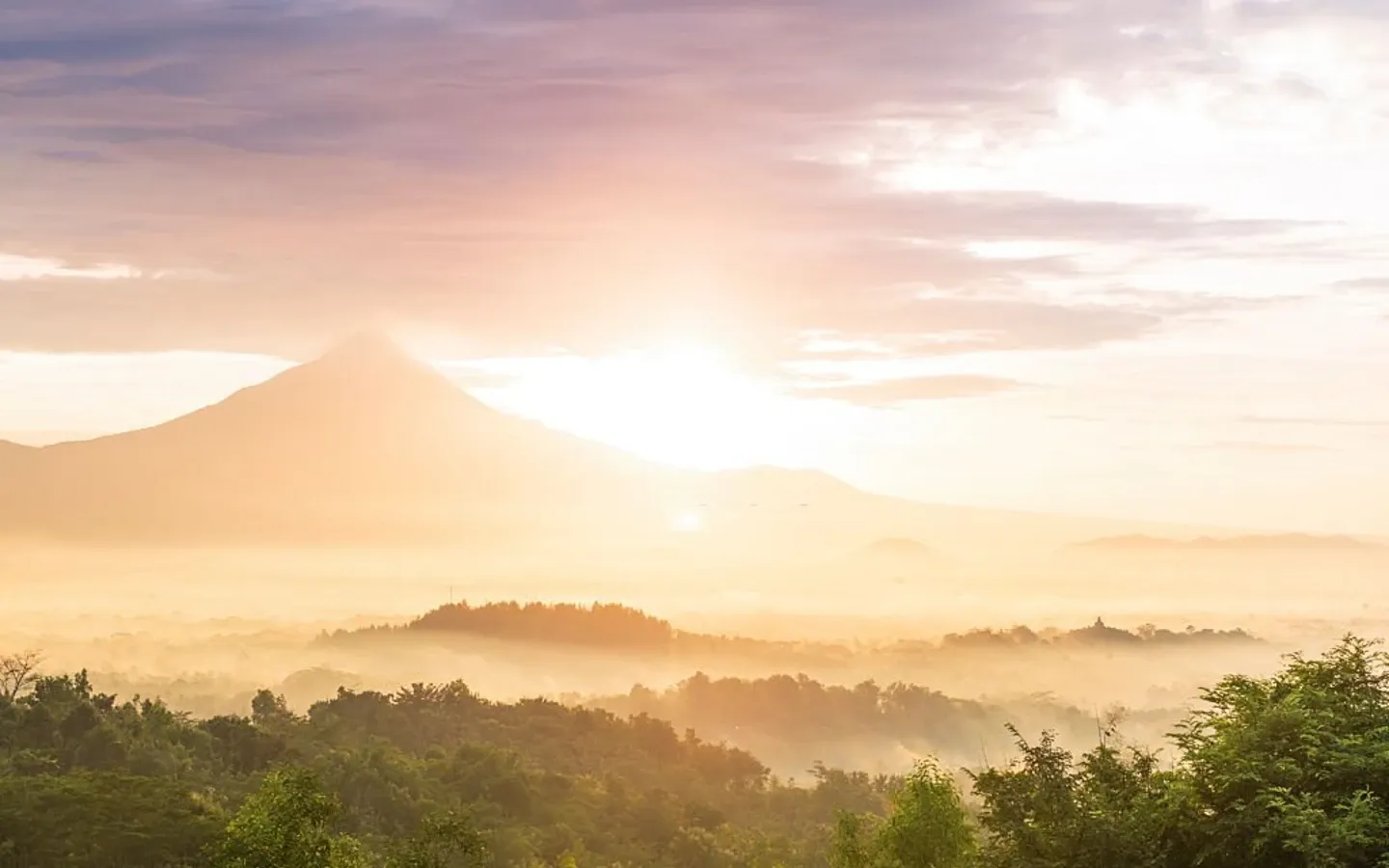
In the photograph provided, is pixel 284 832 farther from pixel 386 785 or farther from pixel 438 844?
pixel 386 785

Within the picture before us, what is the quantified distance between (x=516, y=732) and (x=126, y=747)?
8403 centimetres

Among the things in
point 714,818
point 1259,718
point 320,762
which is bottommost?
point 714,818

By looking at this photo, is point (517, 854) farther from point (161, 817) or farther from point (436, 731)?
point (436, 731)

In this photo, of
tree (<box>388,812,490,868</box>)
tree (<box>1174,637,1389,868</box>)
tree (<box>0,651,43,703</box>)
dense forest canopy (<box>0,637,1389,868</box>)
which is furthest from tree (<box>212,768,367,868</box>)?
tree (<box>0,651,43,703</box>)

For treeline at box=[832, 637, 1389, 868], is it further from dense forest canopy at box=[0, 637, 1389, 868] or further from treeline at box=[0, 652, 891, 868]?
treeline at box=[0, 652, 891, 868]

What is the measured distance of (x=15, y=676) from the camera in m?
114

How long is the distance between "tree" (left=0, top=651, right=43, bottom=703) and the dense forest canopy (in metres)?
0.39

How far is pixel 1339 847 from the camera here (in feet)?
134

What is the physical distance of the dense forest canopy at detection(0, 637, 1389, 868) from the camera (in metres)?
44.6

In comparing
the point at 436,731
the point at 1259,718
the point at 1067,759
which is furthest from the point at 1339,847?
the point at 436,731

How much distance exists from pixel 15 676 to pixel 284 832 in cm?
7687

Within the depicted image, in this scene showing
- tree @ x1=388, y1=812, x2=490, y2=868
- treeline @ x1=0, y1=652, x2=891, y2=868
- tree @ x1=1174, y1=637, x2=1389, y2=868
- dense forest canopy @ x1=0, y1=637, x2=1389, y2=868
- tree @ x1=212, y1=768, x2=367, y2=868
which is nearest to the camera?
tree @ x1=1174, y1=637, x2=1389, y2=868

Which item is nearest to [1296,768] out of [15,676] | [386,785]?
[386,785]

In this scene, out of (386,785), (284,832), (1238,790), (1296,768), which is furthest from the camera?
(386,785)
